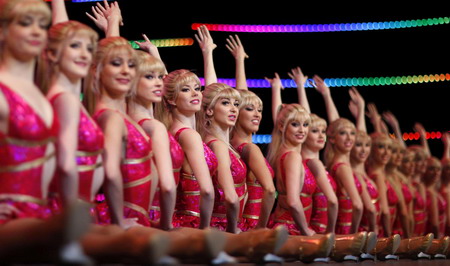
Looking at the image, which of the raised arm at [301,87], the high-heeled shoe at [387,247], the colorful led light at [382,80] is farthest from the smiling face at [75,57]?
the colorful led light at [382,80]

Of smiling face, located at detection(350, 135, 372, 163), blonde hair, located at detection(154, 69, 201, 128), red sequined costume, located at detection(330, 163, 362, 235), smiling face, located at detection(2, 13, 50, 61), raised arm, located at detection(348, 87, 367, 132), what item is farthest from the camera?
raised arm, located at detection(348, 87, 367, 132)

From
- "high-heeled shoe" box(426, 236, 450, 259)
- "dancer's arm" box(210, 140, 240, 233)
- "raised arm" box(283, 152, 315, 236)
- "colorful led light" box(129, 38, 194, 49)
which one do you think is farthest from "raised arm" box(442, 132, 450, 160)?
"dancer's arm" box(210, 140, 240, 233)

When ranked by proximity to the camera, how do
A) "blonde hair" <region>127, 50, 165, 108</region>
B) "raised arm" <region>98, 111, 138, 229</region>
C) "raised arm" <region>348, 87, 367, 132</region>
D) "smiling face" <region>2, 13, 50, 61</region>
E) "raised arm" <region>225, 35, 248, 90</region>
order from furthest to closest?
1. "raised arm" <region>348, 87, 367, 132</region>
2. "raised arm" <region>225, 35, 248, 90</region>
3. "blonde hair" <region>127, 50, 165, 108</region>
4. "raised arm" <region>98, 111, 138, 229</region>
5. "smiling face" <region>2, 13, 50, 61</region>

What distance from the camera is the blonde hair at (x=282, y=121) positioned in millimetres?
6234

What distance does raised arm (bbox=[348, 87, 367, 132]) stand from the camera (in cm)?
797

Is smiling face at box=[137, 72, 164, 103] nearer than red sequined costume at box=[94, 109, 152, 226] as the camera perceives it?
No

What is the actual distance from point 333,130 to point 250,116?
1.61 m

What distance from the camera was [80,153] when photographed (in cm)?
370

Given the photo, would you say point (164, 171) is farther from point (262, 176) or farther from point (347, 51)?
point (347, 51)

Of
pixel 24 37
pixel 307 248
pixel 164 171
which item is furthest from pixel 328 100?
pixel 24 37

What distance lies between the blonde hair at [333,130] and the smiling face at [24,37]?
415cm

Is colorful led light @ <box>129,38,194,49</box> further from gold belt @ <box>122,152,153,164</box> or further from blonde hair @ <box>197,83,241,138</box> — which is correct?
gold belt @ <box>122,152,153,164</box>

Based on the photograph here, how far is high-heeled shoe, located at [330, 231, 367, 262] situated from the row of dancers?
0.01 m

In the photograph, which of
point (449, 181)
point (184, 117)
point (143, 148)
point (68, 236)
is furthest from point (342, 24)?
point (68, 236)
